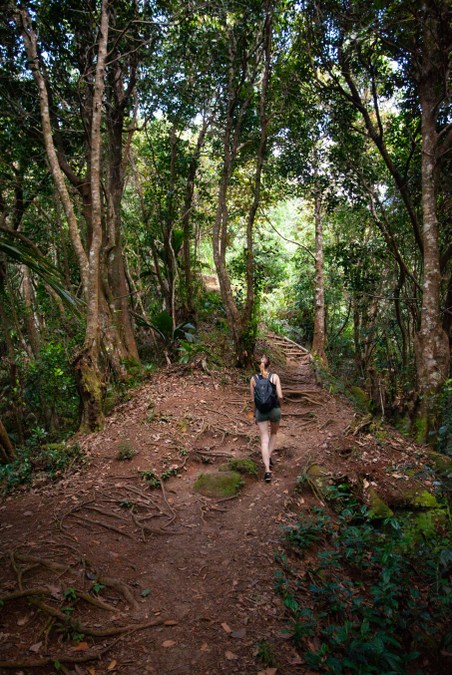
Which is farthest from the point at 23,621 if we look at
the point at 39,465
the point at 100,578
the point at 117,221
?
the point at 117,221

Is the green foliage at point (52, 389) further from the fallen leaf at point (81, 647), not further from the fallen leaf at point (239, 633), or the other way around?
the fallen leaf at point (239, 633)

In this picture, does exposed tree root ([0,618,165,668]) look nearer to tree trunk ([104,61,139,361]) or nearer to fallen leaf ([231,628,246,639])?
fallen leaf ([231,628,246,639])

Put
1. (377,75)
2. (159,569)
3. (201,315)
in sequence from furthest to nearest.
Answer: (201,315) < (377,75) < (159,569)

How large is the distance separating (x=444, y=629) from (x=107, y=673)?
2663 mm

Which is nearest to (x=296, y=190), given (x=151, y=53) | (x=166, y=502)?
(x=151, y=53)

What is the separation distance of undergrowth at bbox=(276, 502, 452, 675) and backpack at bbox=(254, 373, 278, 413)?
1.58 metres

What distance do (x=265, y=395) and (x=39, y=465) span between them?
3.68 metres

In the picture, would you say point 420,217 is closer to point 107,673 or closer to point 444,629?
point 444,629

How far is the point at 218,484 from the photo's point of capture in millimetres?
6258

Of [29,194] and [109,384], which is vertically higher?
[29,194]

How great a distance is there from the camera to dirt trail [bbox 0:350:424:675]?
10.8 feet

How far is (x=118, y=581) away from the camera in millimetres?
4039

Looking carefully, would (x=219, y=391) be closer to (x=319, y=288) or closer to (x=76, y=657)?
(x=319, y=288)

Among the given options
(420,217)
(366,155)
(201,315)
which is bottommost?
(201,315)
